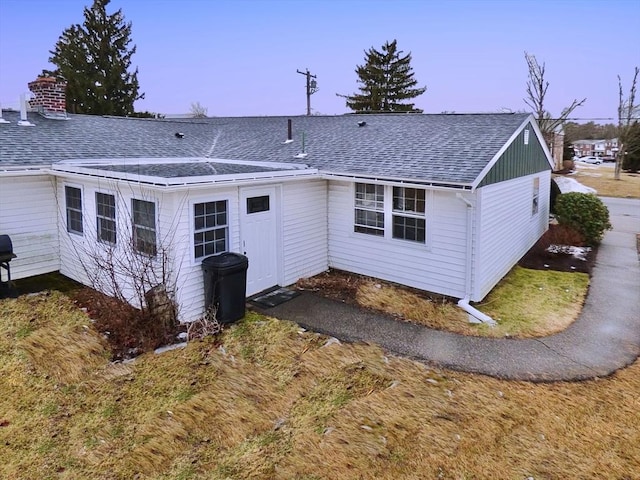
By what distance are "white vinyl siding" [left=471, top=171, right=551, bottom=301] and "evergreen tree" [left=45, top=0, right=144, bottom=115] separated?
32814 mm

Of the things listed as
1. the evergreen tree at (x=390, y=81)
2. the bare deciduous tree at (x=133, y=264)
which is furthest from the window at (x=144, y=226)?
the evergreen tree at (x=390, y=81)

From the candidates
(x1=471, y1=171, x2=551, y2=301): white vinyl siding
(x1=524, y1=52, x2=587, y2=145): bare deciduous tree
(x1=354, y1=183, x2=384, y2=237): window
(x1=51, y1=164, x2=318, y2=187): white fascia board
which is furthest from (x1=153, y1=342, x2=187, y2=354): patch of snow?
(x1=524, y1=52, x2=587, y2=145): bare deciduous tree

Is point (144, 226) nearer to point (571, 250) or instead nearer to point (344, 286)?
point (344, 286)

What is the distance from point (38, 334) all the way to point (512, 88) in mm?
43726

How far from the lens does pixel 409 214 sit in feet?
33.1

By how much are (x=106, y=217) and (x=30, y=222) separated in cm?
230

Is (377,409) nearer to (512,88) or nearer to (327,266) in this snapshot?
Answer: (327,266)

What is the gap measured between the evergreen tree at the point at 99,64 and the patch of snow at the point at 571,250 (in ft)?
110

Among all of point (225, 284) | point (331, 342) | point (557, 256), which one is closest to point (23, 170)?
point (225, 284)

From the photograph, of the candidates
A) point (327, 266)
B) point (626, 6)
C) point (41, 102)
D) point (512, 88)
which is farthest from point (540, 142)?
point (512, 88)

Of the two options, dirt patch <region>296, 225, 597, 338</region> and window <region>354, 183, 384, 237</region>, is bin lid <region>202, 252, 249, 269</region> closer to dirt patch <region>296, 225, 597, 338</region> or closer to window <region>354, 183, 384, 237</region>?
dirt patch <region>296, 225, 597, 338</region>

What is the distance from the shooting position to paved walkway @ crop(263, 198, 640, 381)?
701cm

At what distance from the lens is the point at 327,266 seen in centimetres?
1165

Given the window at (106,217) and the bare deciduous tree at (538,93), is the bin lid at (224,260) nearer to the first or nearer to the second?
the window at (106,217)
